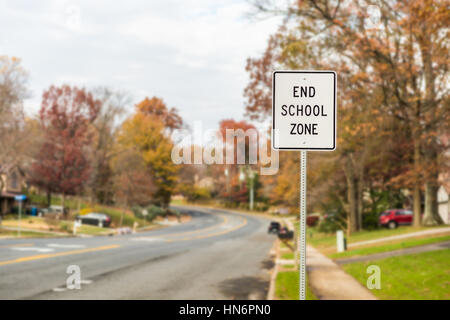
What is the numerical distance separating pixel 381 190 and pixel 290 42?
25.8 metres

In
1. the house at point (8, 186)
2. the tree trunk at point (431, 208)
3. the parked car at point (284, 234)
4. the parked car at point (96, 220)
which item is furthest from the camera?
the house at point (8, 186)

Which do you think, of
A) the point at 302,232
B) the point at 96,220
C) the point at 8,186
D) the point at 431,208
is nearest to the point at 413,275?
the point at 302,232

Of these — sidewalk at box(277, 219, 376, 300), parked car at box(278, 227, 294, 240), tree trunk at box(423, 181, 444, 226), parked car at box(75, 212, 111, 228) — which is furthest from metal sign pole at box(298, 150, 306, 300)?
parked car at box(75, 212, 111, 228)

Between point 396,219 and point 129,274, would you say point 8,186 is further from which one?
point 129,274

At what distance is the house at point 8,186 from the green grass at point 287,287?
34.9m

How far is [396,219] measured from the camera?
113 ft

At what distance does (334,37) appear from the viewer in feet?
63.7

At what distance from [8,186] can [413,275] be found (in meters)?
55.4

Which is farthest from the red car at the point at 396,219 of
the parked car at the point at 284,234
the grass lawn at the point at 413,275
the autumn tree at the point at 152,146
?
the autumn tree at the point at 152,146

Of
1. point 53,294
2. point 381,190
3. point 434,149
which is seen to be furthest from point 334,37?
point 381,190

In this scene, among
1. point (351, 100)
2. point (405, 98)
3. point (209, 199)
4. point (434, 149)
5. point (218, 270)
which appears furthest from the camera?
point (209, 199)

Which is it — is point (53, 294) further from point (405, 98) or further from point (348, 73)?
point (405, 98)

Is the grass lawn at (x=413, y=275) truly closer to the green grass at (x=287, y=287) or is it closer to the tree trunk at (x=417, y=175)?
the green grass at (x=287, y=287)

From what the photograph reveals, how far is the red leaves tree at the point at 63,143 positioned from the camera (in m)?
49.1
